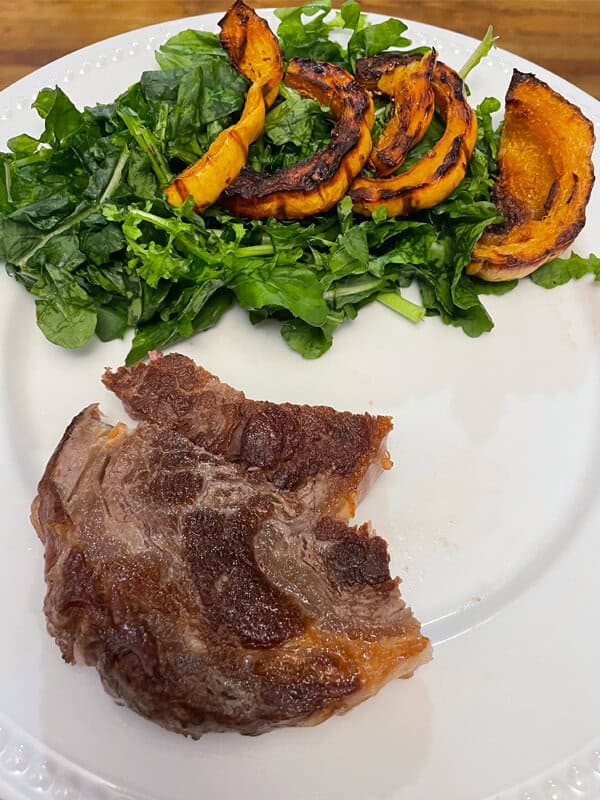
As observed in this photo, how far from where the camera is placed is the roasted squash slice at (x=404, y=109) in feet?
8.46

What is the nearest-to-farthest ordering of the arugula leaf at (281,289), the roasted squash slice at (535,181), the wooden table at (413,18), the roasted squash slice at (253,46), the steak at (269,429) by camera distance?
the steak at (269,429)
the arugula leaf at (281,289)
the roasted squash slice at (535,181)
the roasted squash slice at (253,46)
the wooden table at (413,18)

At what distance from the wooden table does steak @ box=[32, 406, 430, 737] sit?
285cm

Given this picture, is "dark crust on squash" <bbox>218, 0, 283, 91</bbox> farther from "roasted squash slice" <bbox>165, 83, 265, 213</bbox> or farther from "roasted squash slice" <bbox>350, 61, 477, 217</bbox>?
"roasted squash slice" <bbox>350, 61, 477, 217</bbox>

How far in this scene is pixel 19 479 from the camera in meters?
2.20

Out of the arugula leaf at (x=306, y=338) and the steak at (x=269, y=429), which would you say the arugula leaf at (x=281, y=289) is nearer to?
the arugula leaf at (x=306, y=338)

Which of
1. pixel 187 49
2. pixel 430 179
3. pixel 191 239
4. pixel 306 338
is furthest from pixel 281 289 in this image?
pixel 187 49

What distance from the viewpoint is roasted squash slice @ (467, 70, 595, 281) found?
248 cm

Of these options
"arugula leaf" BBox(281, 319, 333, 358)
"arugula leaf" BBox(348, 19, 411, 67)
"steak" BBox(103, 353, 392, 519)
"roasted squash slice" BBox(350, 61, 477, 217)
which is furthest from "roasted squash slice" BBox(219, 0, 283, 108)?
"steak" BBox(103, 353, 392, 519)

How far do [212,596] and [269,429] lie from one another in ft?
1.77

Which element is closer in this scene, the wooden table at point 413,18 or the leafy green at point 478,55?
the leafy green at point 478,55

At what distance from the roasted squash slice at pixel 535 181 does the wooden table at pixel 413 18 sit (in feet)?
4.04

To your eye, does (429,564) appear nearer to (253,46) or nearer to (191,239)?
(191,239)

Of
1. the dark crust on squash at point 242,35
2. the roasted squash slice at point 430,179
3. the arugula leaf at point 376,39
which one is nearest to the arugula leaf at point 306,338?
the roasted squash slice at point 430,179

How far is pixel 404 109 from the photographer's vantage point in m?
2.62
